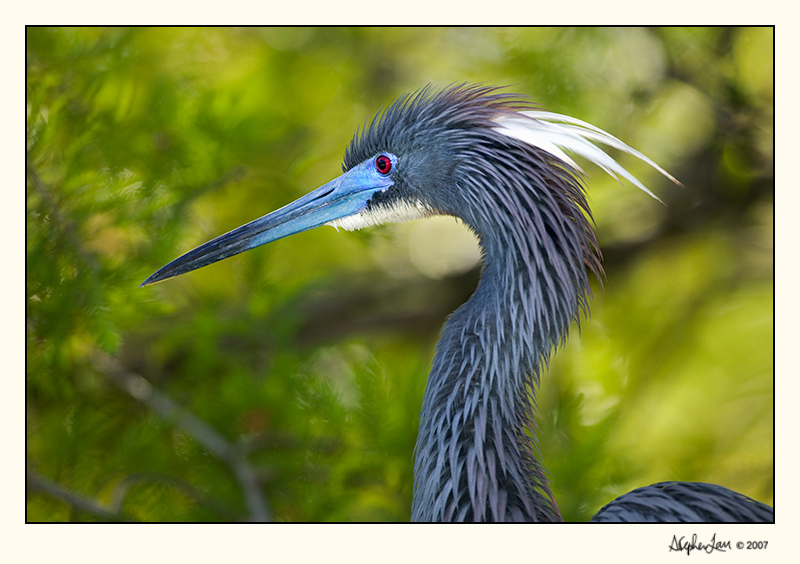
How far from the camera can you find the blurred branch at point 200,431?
2.06 metres

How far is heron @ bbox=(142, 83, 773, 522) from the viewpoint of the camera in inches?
51.9

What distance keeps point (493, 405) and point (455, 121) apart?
25.7 inches

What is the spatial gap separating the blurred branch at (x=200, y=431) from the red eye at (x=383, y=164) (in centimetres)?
112

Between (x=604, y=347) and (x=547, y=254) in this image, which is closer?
(x=547, y=254)

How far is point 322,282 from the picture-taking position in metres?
2.26

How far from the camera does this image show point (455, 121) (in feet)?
4.76

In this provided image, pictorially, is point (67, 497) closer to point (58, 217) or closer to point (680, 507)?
point (58, 217)

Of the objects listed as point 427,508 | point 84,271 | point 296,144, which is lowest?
point 427,508

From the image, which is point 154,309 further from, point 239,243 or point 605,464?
point 605,464

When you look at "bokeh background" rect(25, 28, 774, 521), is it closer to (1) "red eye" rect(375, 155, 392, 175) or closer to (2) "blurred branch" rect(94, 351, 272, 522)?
(2) "blurred branch" rect(94, 351, 272, 522)

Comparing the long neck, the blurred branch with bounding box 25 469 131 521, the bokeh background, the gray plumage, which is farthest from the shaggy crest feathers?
the blurred branch with bounding box 25 469 131 521

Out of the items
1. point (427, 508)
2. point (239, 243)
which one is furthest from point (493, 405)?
point (239, 243)

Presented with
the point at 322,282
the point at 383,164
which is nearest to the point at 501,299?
the point at 383,164

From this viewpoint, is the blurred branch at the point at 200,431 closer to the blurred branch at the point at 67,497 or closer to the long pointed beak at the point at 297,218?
the blurred branch at the point at 67,497
